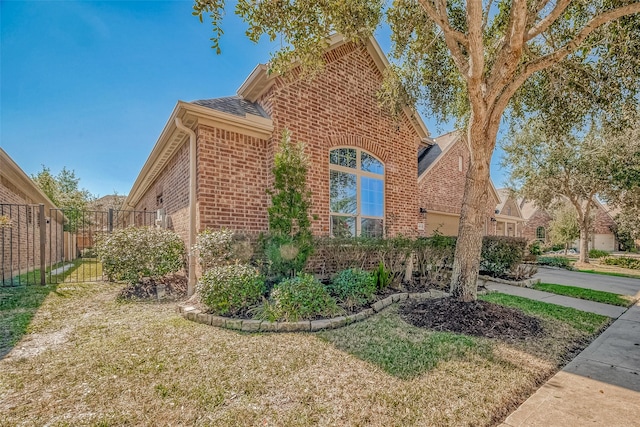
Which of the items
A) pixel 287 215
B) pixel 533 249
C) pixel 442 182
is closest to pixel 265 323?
pixel 287 215

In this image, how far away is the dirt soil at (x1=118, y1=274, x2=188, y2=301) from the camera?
6.51 m

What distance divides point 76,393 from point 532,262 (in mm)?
17781

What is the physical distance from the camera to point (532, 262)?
49.9ft

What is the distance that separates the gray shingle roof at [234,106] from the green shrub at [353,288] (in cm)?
396

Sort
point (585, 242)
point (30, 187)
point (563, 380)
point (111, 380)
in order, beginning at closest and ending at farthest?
point (111, 380)
point (563, 380)
point (30, 187)
point (585, 242)

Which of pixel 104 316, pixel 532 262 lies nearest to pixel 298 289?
→ pixel 104 316

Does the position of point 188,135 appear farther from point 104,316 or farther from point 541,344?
point 541,344

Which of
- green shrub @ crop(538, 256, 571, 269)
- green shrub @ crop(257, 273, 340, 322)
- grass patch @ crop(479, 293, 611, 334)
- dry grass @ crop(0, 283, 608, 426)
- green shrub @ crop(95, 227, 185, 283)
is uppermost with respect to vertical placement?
green shrub @ crop(95, 227, 185, 283)

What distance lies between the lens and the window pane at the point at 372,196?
8.69 m

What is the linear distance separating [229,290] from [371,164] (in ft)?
Answer: 18.5

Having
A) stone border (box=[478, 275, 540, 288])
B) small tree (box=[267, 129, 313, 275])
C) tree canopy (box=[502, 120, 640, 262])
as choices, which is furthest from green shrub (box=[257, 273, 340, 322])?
tree canopy (box=[502, 120, 640, 262])

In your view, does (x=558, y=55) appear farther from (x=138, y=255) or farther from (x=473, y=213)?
(x=138, y=255)

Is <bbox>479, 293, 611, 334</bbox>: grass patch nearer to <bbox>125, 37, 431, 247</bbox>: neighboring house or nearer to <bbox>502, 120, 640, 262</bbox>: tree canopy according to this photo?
<bbox>125, 37, 431, 247</bbox>: neighboring house

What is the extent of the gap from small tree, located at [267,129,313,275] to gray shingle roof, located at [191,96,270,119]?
4.73 ft
